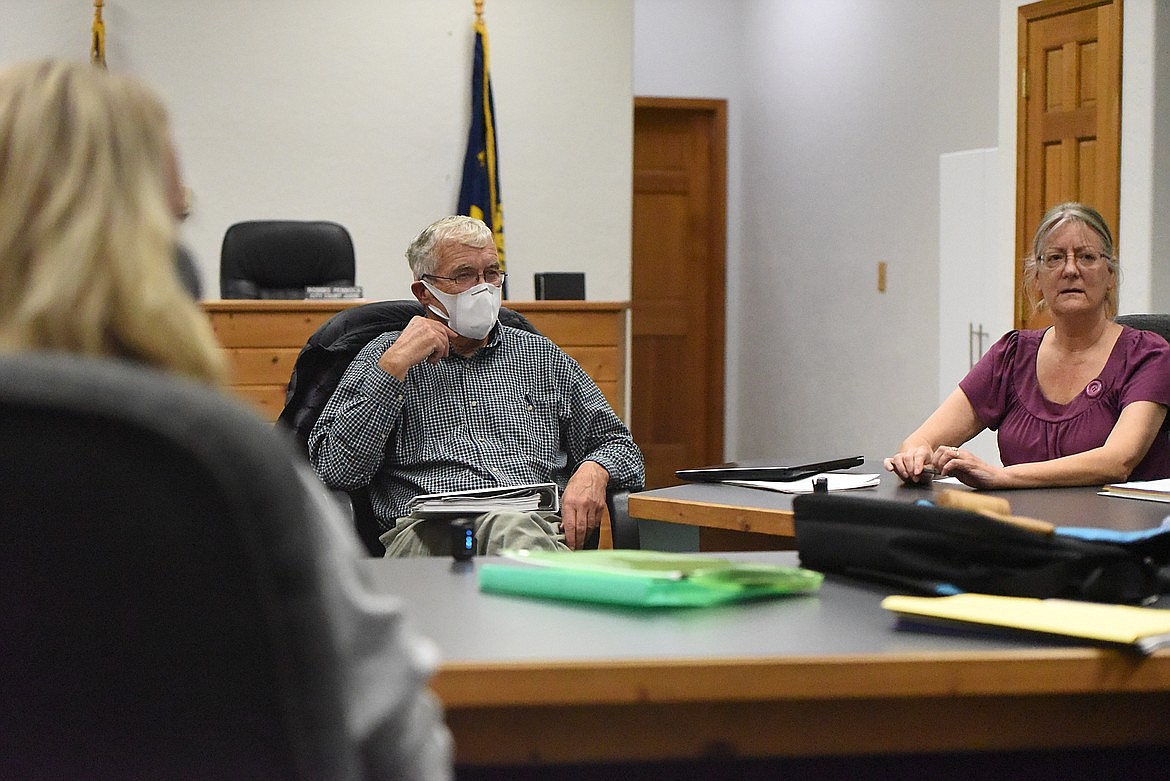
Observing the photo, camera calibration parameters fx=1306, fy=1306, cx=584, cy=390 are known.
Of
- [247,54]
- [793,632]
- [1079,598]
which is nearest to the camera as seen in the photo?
[793,632]

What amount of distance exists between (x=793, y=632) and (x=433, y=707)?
0.38 meters

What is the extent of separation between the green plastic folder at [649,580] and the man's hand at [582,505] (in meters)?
1.25

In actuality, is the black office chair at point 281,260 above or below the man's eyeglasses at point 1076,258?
above

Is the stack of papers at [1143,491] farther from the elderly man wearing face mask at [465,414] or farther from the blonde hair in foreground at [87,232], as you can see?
the blonde hair in foreground at [87,232]

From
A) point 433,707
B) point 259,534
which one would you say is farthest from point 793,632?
point 259,534

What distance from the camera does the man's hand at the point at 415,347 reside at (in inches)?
101

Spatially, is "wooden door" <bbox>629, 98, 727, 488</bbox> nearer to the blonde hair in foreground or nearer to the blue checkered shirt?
the blue checkered shirt

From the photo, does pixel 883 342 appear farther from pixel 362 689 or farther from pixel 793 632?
pixel 362 689

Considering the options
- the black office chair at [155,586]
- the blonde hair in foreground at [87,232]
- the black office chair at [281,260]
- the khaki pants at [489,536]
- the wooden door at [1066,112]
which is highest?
the wooden door at [1066,112]

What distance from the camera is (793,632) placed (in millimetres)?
1087

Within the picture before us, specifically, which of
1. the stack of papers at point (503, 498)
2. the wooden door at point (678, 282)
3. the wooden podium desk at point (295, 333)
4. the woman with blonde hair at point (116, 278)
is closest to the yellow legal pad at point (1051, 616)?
the woman with blonde hair at point (116, 278)

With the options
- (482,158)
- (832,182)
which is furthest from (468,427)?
(832,182)

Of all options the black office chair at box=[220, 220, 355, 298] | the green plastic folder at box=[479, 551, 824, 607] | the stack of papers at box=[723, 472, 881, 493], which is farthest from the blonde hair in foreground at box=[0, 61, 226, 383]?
the black office chair at box=[220, 220, 355, 298]

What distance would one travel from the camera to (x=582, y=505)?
8.31 feet
